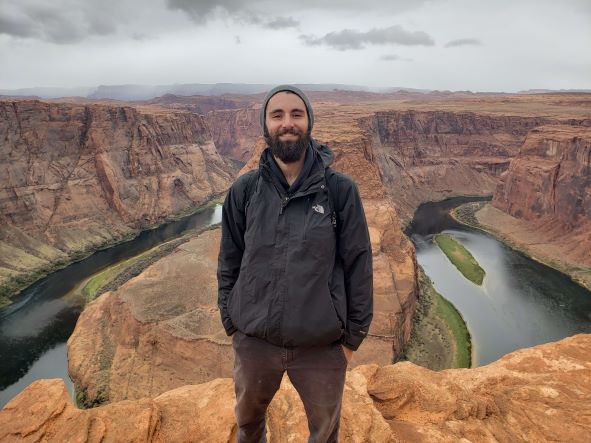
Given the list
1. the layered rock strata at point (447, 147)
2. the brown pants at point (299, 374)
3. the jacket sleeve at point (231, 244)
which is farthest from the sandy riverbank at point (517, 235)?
the jacket sleeve at point (231, 244)

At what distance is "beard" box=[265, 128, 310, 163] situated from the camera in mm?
3723

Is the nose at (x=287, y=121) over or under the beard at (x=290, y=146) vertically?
over

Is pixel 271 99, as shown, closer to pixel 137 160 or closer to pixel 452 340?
pixel 452 340

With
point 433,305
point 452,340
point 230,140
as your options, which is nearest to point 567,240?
point 433,305

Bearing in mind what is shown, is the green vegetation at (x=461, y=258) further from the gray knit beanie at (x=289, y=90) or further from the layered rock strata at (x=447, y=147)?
the gray knit beanie at (x=289, y=90)

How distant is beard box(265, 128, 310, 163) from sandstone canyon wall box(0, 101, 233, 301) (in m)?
43.2

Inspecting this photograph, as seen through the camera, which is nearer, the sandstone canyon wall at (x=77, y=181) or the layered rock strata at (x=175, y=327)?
the layered rock strata at (x=175, y=327)

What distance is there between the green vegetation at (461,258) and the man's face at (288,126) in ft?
126

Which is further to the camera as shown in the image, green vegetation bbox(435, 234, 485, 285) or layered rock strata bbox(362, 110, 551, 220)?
layered rock strata bbox(362, 110, 551, 220)

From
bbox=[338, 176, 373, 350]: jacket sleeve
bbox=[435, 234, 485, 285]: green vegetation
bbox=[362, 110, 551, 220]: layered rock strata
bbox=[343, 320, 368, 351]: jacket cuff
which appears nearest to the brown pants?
bbox=[343, 320, 368, 351]: jacket cuff

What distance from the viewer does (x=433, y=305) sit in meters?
31.3

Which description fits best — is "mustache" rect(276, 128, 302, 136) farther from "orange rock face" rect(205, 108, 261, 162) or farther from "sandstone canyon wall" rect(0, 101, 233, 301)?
"orange rock face" rect(205, 108, 261, 162)

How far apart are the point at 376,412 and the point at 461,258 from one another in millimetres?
41034

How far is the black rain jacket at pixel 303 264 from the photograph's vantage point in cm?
346
